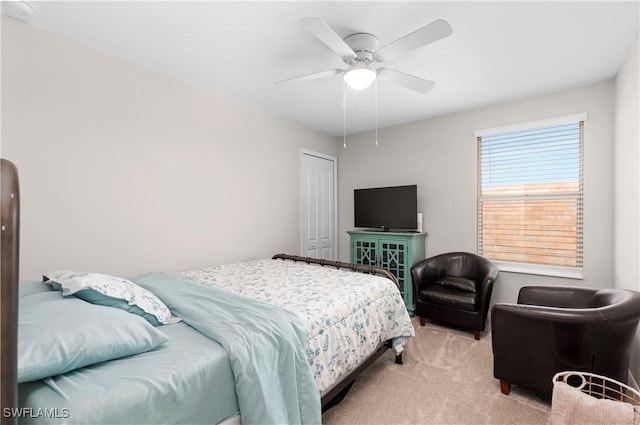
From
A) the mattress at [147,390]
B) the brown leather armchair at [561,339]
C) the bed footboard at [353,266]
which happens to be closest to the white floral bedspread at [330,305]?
the bed footboard at [353,266]

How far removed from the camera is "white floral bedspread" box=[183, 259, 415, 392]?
1.67 m

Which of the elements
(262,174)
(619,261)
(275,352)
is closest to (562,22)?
(619,261)

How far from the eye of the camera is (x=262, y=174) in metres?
3.63

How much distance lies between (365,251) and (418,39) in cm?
289

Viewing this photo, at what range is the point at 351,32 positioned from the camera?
202cm

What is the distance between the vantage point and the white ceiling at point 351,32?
5.94 feet

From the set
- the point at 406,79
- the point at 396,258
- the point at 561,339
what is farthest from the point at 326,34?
the point at 396,258

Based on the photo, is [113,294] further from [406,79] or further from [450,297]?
[450,297]

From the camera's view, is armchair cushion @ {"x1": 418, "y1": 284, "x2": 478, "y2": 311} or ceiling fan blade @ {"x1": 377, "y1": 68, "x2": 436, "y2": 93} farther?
armchair cushion @ {"x1": 418, "y1": 284, "x2": 478, "y2": 311}

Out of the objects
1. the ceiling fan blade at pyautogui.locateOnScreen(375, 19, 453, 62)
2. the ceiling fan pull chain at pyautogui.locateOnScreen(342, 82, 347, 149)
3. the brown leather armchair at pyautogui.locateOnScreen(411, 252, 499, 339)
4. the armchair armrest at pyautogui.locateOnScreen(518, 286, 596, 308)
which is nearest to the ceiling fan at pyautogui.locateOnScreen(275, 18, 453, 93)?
the ceiling fan blade at pyautogui.locateOnScreen(375, 19, 453, 62)

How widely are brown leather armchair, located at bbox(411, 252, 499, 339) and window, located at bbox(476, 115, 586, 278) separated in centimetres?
36

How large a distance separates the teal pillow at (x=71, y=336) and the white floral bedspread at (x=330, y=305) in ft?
2.60

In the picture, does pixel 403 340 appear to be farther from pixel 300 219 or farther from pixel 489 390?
pixel 300 219

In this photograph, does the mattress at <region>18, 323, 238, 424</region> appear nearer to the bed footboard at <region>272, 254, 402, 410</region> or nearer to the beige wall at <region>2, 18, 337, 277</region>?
the bed footboard at <region>272, 254, 402, 410</region>
